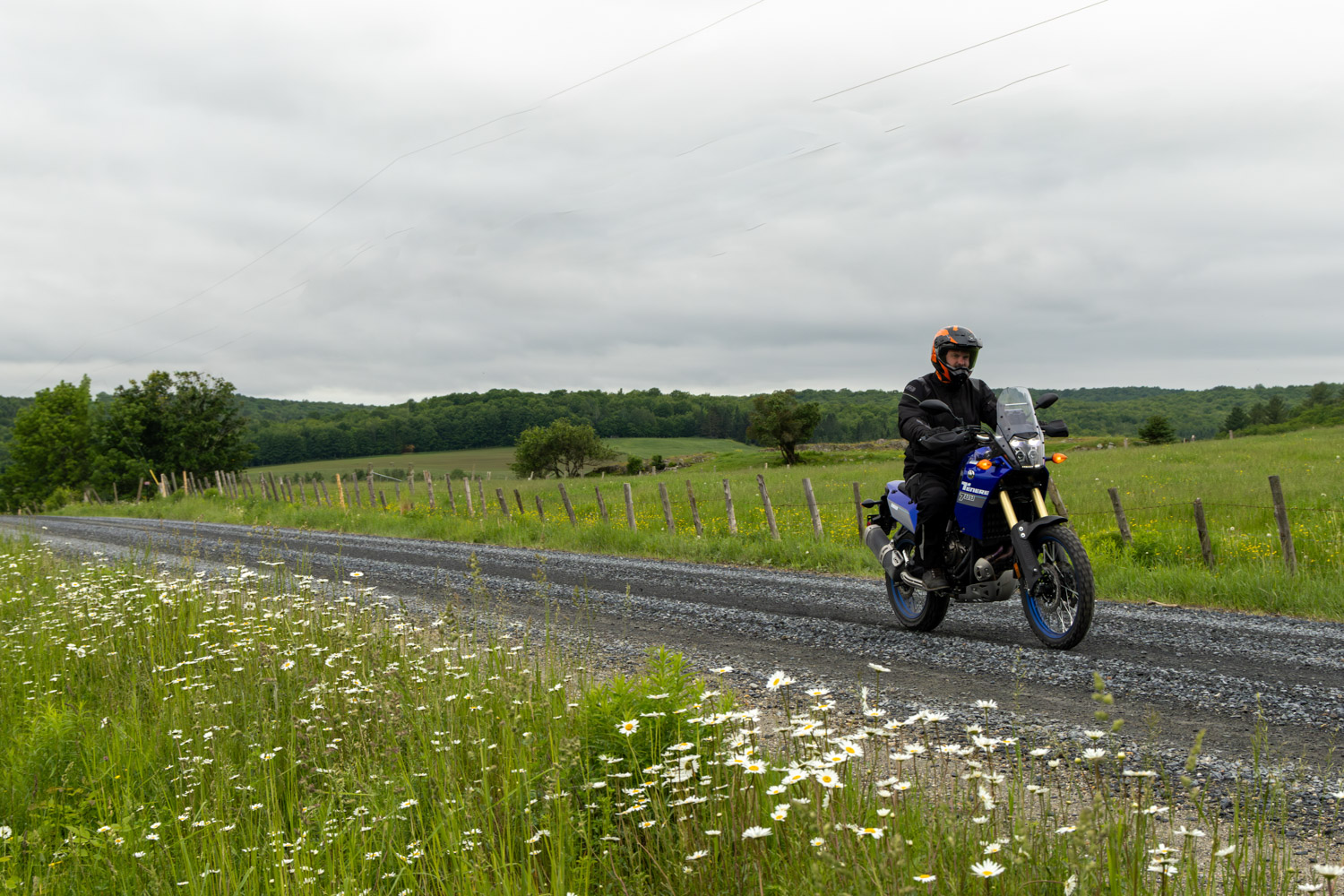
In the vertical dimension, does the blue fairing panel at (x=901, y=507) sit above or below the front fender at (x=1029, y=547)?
above

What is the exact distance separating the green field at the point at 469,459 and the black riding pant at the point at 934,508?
79.5 m

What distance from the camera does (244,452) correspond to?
68.4 metres

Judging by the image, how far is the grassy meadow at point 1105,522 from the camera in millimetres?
9289

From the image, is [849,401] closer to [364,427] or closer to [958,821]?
[364,427]

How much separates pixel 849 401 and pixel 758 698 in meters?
107

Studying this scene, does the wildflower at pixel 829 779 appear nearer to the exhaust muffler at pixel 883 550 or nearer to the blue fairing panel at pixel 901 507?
the blue fairing panel at pixel 901 507

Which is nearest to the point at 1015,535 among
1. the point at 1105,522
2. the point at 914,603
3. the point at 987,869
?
the point at 914,603

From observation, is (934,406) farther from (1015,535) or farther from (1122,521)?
(1122,521)

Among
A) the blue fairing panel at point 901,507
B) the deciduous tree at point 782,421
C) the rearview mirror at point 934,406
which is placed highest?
the deciduous tree at point 782,421

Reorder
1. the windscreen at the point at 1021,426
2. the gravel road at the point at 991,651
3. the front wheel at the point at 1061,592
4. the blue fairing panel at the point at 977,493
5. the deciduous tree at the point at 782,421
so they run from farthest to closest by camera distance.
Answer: the deciduous tree at the point at 782,421 < the blue fairing panel at the point at 977,493 < the windscreen at the point at 1021,426 < the front wheel at the point at 1061,592 < the gravel road at the point at 991,651

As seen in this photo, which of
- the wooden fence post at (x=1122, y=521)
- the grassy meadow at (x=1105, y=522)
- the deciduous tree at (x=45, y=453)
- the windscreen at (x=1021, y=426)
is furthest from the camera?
the deciduous tree at (x=45, y=453)

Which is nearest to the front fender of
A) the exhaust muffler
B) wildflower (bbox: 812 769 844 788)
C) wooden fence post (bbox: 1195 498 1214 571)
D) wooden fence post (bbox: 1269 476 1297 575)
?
the exhaust muffler

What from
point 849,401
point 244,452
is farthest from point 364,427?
point 849,401

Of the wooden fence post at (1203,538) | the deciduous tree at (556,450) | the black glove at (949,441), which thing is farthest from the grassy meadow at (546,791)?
the deciduous tree at (556,450)
